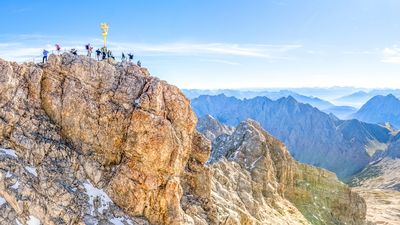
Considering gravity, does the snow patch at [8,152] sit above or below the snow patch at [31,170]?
above

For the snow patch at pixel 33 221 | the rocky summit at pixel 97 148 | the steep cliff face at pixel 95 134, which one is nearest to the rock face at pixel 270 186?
the rocky summit at pixel 97 148

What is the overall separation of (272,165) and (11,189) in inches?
3333

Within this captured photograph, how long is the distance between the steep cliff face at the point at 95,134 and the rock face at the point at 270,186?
738 inches

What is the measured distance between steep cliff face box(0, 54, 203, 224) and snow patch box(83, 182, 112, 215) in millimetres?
146

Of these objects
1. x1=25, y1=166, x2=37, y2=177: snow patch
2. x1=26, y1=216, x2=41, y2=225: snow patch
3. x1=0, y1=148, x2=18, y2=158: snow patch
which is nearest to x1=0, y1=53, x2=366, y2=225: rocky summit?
x1=0, y1=148, x2=18, y2=158: snow patch

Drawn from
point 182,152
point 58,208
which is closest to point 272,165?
point 182,152

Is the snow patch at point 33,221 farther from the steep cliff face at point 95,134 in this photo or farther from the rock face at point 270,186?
the rock face at point 270,186

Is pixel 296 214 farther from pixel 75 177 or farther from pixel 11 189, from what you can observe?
pixel 11 189

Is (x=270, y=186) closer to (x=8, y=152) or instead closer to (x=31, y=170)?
(x=31, y=170)

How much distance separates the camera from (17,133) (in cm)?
5672

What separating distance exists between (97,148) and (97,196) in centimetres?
721

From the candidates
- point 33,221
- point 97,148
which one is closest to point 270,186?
point 97,148

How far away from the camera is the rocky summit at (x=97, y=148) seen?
54.4 meters

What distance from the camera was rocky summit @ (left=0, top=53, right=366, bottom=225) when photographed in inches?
2141
